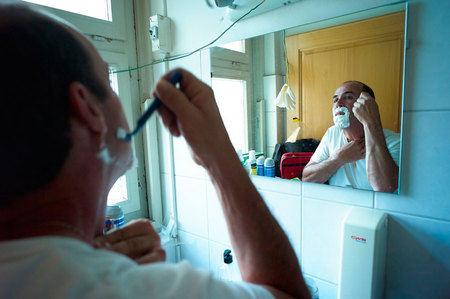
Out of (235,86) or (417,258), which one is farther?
(235,86)

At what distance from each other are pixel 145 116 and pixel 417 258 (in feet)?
3.00

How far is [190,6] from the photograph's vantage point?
1263 mm

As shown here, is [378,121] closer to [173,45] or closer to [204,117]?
[204,117]

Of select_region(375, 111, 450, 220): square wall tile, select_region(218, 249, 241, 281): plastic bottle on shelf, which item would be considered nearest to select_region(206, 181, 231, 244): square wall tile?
select_region(218, 249, 241, 281): plastic bottle on shelf

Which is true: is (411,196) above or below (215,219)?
above

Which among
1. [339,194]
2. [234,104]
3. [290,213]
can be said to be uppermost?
[234,104]

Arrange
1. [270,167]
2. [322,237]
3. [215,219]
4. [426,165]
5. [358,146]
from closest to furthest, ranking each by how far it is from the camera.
→ 1. [426,165]
2. [358,146]
3. [322,237]
4. [270,167]
5. [215,219]

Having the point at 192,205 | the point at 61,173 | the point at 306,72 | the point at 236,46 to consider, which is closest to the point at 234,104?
the point at 236,46

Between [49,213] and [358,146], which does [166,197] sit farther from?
[49,213]

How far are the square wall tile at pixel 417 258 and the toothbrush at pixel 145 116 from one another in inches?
31.4

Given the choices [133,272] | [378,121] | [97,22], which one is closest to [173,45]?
[97,22]

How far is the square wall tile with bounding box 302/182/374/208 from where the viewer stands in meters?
0.89

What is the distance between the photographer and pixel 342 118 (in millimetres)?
904

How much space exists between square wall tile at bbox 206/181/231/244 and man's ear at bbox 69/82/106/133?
0.93 metres
